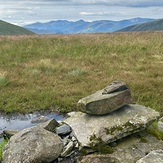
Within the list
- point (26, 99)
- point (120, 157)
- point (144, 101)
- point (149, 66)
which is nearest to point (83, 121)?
point (120, 157)

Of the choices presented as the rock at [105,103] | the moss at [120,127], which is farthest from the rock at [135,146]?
the rock at [105,103]

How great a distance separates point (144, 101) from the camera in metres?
12.8

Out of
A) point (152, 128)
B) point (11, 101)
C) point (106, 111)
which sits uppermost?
point (106, 111)

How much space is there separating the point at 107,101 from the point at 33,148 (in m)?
2.68

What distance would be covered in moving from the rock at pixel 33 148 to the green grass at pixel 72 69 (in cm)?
Answer: 457

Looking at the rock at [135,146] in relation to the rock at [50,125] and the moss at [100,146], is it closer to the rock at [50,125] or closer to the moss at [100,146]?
the moss at [100,146]

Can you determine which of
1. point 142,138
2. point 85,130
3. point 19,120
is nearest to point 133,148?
point 142,138

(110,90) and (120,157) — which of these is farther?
(110,90)

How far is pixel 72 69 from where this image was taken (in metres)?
19.1

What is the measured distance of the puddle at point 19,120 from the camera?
11.1 m

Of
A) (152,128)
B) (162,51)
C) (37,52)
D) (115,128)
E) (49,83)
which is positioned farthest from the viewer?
(37,52)

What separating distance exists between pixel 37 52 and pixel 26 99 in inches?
502

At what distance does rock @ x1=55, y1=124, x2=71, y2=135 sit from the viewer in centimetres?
853

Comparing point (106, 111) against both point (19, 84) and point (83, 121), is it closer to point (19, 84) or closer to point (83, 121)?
point (83, 121)
